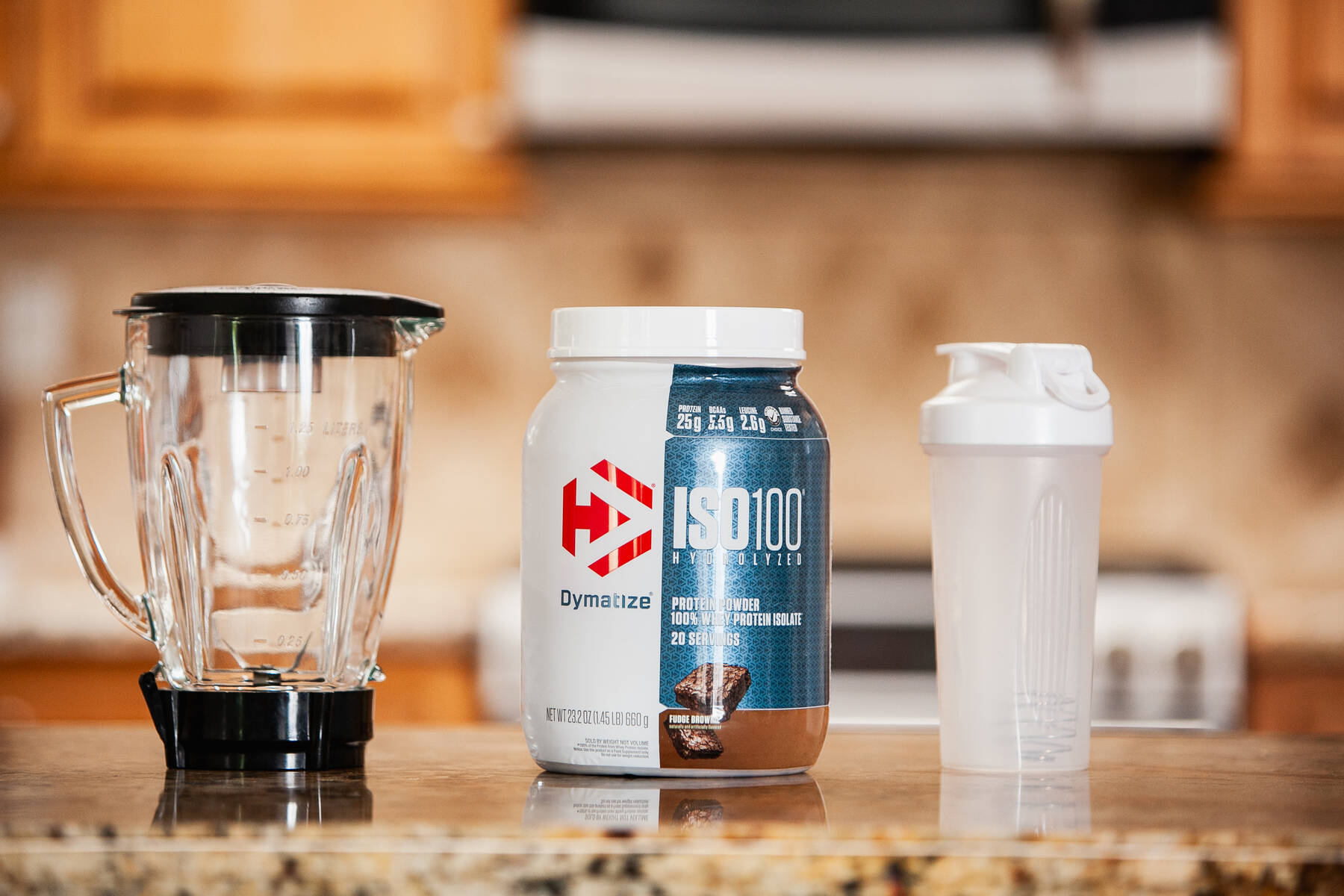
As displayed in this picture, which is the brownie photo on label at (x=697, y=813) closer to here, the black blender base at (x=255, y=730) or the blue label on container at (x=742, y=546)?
the blue label on container at (x=742, y=546)

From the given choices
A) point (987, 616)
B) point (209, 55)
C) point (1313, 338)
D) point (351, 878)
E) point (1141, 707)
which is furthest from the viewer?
point (1313, 338)

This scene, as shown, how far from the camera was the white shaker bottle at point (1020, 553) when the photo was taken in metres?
0.61

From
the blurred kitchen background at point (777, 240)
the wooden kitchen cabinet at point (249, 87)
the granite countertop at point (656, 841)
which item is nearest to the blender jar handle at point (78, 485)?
the granite countertop at point (656, 841)

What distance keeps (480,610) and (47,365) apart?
1.05 meters

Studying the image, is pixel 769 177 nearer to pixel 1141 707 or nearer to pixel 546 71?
pixel 546 71

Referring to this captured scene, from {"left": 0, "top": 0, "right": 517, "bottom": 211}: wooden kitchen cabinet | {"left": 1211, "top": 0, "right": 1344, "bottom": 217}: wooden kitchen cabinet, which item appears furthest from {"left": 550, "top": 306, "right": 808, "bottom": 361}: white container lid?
{"left": 1211, "top": 0, "right": 1344, "bottom": 217}: wooden kitchen cabinet

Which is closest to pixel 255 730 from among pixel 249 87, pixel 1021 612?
pixel 1021 612

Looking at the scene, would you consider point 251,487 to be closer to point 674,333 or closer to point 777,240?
point 674,333

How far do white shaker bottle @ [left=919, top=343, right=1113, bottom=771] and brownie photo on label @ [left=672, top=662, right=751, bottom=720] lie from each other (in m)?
0.10

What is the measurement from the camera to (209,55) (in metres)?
2.23

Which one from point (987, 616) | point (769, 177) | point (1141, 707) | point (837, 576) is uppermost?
point (769, 177)

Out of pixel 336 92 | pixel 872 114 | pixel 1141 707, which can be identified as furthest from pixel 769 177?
pixel 1141 707

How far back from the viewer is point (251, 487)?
2.12ft

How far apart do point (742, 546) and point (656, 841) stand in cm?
16
